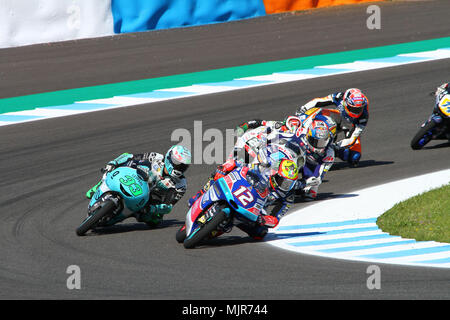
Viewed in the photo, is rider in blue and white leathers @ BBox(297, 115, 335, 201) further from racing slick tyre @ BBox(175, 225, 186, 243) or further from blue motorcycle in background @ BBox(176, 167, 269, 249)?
blue motorcycle in background @ BBox(176, 167, 269, 249)

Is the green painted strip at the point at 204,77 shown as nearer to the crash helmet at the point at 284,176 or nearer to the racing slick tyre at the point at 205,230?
the racing slick tyre at the point at 205,230

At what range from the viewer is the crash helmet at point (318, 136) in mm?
12750

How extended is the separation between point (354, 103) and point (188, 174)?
8.89 ft

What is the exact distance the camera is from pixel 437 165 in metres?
14.4

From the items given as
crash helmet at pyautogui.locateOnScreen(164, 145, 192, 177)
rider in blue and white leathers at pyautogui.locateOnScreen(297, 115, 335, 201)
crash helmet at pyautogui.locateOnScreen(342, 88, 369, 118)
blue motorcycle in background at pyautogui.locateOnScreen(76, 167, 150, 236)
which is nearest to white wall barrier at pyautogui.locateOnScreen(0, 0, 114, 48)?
crash helmet at pyautogui.locateOnScreen(342, 88, 369, 118)

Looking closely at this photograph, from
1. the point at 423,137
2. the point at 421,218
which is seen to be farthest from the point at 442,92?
the point at 421,218

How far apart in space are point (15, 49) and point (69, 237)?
1018 cm

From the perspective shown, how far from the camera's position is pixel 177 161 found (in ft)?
35.6

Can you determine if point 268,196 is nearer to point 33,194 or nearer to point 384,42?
point 33,194

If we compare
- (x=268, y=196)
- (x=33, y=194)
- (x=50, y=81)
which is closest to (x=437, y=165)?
(x=268, y=196)

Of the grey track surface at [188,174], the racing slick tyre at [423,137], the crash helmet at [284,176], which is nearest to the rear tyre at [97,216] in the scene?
the grey track surface at [188,174]

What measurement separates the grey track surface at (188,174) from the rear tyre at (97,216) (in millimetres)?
121

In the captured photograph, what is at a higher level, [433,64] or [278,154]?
[433,64]

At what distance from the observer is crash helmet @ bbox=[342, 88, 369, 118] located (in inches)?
558
